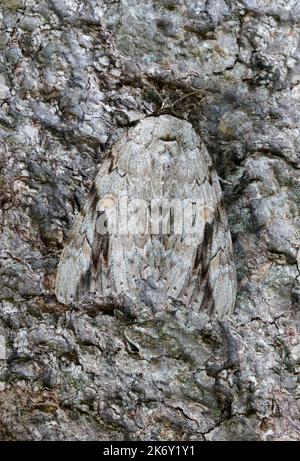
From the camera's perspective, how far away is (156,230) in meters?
2.54

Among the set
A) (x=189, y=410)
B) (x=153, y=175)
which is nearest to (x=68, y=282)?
(x=153, y=175)

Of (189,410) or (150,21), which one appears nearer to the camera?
(189,410)

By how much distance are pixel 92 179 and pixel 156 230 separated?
399 millimetres

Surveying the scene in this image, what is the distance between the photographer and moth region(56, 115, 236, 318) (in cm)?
253

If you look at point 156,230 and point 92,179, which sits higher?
point 92,179

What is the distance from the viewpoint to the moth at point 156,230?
253 cm

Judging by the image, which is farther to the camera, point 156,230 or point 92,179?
point 92,179

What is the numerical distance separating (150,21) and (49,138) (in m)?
0.71

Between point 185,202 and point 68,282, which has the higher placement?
point 185,202

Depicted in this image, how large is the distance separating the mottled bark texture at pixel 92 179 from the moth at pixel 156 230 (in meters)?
0.10

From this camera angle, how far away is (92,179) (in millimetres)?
2678

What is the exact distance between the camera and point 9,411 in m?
2.48

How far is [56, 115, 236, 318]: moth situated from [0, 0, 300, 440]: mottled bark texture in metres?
0.10

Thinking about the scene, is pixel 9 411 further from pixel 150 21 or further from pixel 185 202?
pixel 150 21
